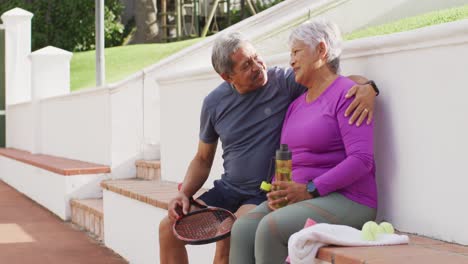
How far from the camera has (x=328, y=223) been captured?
11.6 feet

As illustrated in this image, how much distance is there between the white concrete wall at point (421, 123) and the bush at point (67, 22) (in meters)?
19.5

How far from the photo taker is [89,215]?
8.01 metres

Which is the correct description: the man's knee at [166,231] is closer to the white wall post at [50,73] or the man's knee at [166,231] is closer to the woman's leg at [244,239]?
the woman's leg at [244,239]

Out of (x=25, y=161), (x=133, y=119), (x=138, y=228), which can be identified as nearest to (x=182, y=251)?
(x=138, y=228)

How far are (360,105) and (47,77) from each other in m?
9.51

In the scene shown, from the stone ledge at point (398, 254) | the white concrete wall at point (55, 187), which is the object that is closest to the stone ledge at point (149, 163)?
the white concrete wall at point (55, 187)

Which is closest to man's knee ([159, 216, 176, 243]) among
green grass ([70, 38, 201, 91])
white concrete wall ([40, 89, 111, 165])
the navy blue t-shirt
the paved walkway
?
the navy blue t-shirt

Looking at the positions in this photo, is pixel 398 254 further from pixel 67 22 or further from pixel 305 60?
pixel 67 22

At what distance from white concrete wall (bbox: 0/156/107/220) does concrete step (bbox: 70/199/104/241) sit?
13cm

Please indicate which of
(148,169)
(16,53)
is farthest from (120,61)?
(148,169)

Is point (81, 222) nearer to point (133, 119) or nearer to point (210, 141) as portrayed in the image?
point (133, 119)

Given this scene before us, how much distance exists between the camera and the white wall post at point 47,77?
12.5m

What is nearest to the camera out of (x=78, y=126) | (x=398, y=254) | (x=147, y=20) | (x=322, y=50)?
(x=398, y=254)

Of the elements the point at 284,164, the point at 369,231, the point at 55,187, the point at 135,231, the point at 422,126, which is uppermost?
the point at 422,126
